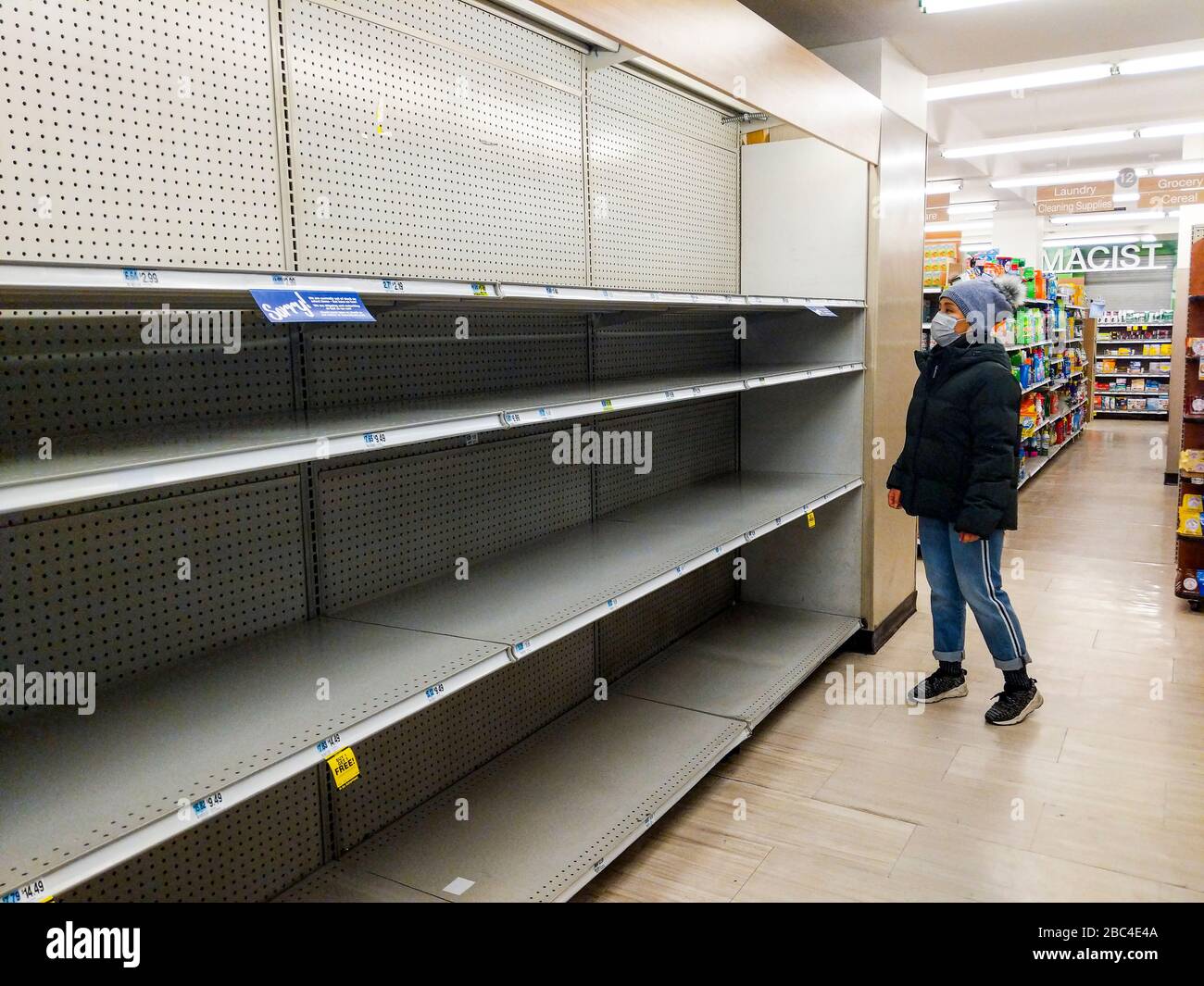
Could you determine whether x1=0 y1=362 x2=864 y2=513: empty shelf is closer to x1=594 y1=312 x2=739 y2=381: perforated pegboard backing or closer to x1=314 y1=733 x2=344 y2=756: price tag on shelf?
x1=314 y1=733 x2=344 y2=756: price tag on shelf

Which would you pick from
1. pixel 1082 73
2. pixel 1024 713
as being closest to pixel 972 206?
pixel 1082 73

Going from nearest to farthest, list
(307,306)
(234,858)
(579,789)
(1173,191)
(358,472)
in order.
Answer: (307,306) < (234,858) < (358,472) < (579,789) < (1173,191)

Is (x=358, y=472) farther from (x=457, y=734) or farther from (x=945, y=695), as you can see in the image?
(x=945, y=695)

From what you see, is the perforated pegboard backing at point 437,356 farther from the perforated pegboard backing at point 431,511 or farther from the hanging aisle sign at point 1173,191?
the hanging aisle sign at point 1173,191

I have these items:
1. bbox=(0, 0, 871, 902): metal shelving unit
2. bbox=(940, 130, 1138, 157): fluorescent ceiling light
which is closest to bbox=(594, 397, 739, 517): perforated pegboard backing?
bbox=(0, 0, 871, 902): metal shelving unit

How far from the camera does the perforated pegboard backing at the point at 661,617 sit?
399cm

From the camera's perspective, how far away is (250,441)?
178 cm

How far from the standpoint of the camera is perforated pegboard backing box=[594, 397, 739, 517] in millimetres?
3943

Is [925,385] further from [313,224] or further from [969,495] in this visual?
[313,224]

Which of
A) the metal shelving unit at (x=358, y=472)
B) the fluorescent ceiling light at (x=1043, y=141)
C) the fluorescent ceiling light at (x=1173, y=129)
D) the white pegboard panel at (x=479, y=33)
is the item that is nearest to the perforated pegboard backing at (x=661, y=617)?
the metal shelving unit at (x=358, y=472)

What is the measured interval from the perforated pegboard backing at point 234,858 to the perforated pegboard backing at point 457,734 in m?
0.11

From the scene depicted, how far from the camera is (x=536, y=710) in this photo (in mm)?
3498

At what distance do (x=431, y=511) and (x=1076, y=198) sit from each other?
32.4 feet
